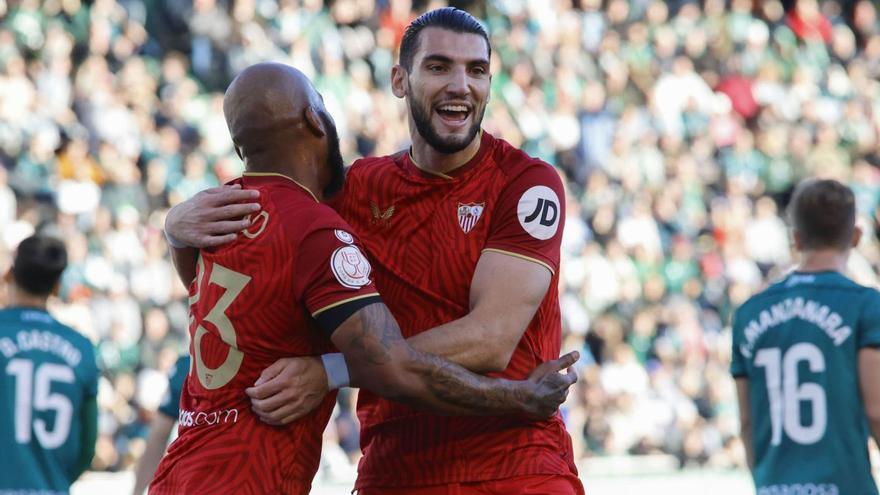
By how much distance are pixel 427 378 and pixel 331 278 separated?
17.2 inches

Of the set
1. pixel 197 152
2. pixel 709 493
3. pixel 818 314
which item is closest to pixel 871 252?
pixel 709 493

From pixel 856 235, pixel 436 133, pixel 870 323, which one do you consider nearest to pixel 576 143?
pixel 856 235

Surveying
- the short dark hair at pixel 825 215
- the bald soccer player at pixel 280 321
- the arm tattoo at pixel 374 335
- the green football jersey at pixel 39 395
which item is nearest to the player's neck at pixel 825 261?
the short dark hair at pixel 825 215

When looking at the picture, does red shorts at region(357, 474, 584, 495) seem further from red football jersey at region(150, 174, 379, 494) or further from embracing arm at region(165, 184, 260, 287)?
embracing arm at region(165, 184, 260, 287)

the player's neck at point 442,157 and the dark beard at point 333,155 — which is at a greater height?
the player's neck at point 442,157

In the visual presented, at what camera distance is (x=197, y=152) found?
571 inches

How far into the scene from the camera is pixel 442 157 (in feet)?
15.0

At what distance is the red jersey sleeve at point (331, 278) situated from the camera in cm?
376

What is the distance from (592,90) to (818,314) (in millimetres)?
12168

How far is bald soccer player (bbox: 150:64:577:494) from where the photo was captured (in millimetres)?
3812

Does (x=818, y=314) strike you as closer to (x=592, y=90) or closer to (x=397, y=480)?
(x=397, y=480)

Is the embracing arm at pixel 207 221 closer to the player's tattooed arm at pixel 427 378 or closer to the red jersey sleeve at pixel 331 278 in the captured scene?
the red jersey sleeve at pixel 331 278

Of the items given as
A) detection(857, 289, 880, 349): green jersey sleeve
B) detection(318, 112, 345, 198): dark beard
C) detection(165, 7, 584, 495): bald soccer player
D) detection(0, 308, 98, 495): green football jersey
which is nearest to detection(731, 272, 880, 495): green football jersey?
detection(857, 289, 880, 349): green jersey sleeve

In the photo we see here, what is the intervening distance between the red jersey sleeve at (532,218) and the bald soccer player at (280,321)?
0.47m
